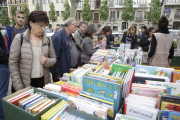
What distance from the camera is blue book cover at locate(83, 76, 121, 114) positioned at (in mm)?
1153

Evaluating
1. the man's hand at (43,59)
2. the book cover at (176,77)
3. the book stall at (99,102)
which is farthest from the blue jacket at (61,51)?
the book cover at (176,77)

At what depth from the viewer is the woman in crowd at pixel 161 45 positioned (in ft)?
8.31

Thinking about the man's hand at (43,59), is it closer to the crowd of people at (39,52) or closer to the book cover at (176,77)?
the crowd of people at (39,52)

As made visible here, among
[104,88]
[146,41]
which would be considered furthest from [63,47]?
[146,41]

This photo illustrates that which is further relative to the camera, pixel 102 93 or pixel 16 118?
pixel 102 93

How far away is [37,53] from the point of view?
1.76m

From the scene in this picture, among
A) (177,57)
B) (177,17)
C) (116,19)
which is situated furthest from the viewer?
(116,19)

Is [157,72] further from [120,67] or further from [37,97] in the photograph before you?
[37,97]

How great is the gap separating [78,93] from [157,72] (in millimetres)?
1230

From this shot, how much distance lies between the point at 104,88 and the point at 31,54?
3.65ft

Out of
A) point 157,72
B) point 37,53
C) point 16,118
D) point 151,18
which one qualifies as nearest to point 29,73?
point 37,53

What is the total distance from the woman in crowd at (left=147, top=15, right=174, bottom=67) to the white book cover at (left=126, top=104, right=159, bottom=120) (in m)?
1.93

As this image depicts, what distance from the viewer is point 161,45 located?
2.57 metres

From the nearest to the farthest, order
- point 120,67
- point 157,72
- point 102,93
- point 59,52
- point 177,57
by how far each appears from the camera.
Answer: point 102,93 < point 120,67 < point 157,72 < point 59,52 < point 177,57
